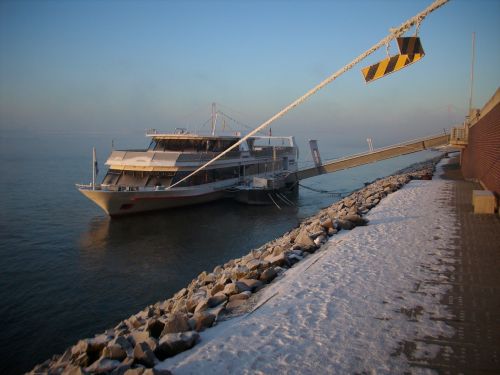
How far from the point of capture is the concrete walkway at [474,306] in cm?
410

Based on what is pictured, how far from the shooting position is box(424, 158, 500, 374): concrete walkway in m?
4.10

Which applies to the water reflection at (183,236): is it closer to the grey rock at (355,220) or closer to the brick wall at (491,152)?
the grey rock at (355,220)

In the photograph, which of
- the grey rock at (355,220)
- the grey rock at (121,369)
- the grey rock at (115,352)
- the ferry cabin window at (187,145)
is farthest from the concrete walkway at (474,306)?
the ferry cabin window at (187,145)

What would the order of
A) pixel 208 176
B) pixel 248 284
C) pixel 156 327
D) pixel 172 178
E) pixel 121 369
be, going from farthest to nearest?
pixel 208 176, pixel 172 178, pixel 248 284, pixel 156 327, pixel 121 369

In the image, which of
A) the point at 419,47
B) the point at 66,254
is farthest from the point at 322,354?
the point at 66,254

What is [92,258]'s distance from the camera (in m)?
15.2

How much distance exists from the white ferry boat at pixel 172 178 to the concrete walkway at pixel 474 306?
1781 centimetres

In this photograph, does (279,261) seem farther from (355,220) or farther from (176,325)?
(355,220)

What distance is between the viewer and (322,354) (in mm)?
4234

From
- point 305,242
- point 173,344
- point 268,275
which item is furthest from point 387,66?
point 173,344

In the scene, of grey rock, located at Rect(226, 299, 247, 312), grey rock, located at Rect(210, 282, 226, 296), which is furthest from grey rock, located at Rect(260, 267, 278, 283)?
grey rock, located at Rect(226, 299, 247, 312)

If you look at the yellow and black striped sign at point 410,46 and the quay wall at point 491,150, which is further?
the quay wall at point 491,150

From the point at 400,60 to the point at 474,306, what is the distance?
4.18 meters

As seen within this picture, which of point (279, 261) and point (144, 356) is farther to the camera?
point (279, 261)
